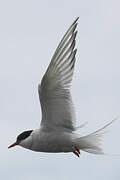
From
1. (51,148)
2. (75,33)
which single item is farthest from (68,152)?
(75,33)

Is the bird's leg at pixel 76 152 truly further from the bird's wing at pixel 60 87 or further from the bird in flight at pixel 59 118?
the bird's wing at pixel 60 87

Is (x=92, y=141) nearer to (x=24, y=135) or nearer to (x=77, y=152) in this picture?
(x=77, y=152)

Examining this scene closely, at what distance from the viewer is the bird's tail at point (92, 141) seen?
44.4 ft

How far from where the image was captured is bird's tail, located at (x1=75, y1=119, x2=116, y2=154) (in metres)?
13.5

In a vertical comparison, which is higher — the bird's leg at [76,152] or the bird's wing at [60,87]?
the bird's wing at [60,87]

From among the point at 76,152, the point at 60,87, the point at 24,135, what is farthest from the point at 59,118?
the point at 24,135

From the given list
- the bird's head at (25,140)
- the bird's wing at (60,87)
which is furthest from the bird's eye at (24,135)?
the bird's wing at (60,87)

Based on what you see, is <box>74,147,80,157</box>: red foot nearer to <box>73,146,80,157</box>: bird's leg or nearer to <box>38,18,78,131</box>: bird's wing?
<box>73,146,80,157</box>: bird's leg

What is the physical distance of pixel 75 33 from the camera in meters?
12.9

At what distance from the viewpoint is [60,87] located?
13453mm

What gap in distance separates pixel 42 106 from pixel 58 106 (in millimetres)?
294

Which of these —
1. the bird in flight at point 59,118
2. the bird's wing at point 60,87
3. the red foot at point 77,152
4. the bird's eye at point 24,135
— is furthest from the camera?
the bird's eye at point 24,135

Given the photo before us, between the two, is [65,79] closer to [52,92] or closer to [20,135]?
[52,92]

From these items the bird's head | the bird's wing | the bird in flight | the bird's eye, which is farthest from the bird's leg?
the bird's eye
